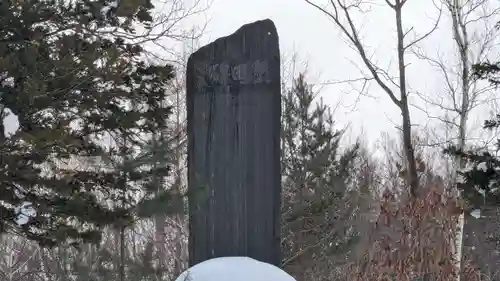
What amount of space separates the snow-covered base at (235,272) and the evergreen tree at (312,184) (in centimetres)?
775

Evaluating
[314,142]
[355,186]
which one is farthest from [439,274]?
[355,186]

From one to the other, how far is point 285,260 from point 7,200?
203 inches

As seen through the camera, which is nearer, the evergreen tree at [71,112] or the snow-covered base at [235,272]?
the snow-covered base at [235,272]

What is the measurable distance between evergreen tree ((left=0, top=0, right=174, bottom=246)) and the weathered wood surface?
86.2 inches

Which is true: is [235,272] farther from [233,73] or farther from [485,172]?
[485,172]

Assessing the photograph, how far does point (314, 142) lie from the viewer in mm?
12195

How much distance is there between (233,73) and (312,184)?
9088mm

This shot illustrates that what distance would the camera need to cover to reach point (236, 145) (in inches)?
122

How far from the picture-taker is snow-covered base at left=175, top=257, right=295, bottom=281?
2822 millimetres

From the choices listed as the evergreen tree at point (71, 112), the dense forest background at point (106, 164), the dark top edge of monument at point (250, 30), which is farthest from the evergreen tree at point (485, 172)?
the dark top edge of monument at point (250, 30)

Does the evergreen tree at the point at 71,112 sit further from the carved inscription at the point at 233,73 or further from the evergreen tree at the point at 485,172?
the evergreen tree at the point at 485,172

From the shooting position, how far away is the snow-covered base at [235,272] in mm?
2822

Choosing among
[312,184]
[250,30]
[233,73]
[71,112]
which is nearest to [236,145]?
[233,73]

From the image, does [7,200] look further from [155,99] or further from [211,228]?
[211,228]
